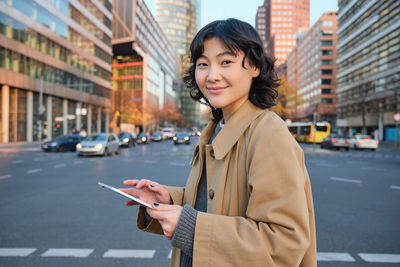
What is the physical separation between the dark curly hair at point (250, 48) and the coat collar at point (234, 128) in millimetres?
54

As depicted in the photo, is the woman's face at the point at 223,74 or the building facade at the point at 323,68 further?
the building facade at the point at 323,68

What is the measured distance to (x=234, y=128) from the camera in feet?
4.37

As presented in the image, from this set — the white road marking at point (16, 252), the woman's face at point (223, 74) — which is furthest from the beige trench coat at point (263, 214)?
the white road marking at point (16, 252)

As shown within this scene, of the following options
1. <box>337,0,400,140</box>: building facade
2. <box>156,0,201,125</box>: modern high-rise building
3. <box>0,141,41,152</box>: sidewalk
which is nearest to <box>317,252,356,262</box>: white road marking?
<box>0,141,41,152</box>: sidewalk

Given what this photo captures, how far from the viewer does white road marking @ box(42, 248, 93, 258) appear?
3809 mm

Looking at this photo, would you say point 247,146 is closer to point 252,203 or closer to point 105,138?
point 252,203

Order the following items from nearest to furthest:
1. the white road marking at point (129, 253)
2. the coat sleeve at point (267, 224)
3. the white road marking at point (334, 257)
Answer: the coat sleeve at point (267, 224) < the white road marking at point (334, 257) < the white road marking at point (129, 253)

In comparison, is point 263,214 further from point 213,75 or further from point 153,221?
point 153,221

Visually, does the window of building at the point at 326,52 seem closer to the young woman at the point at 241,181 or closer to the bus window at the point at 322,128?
the bus window at the point at 322,128

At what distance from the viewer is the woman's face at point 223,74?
1.40 metres

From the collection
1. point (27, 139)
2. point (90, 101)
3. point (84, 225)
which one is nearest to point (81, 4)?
point (90, 101)

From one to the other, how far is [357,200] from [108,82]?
5613 cm

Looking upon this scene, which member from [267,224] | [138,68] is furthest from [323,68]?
[267,224]

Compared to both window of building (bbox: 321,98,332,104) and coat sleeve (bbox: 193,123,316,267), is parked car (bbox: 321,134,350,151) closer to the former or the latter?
coat sleeve (bbox: 193,123,316,267)
